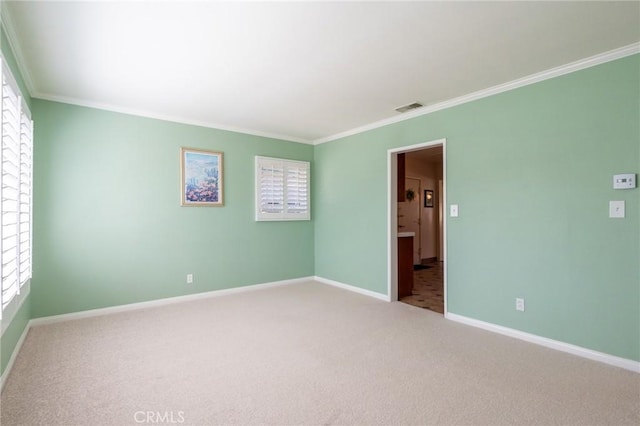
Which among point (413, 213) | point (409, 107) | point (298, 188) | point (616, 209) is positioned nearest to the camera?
point (616, 209)

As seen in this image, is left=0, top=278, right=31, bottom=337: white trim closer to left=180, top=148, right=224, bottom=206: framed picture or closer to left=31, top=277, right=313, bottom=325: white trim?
left=31, top=277, right=313, bottom=325: white trim

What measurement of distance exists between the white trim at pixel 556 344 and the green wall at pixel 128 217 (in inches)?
118

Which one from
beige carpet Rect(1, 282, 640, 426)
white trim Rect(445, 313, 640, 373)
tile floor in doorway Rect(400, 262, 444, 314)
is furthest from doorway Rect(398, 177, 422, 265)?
beige carpet Rect(1, 282, 640, 426)

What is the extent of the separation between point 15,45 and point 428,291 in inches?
209

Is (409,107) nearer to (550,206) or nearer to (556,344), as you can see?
(550,206)

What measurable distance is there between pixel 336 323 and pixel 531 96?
9.60 feet

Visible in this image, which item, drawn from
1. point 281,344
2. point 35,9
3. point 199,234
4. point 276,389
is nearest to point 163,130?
point 199,234

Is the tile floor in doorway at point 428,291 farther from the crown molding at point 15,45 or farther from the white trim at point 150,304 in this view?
the crown molding at point 15,45

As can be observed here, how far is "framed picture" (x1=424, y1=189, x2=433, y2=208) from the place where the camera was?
7848 millimetres

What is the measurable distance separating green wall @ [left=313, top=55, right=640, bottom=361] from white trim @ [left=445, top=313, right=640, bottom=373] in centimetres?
5

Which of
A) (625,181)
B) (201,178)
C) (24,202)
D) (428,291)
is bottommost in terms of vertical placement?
(428,291)

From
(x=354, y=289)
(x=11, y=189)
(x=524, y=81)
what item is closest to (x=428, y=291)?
(x=354, y=289)

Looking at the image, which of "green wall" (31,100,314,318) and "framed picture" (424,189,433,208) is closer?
"green wall" (31,100,314,318)

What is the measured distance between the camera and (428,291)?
4953 mm
